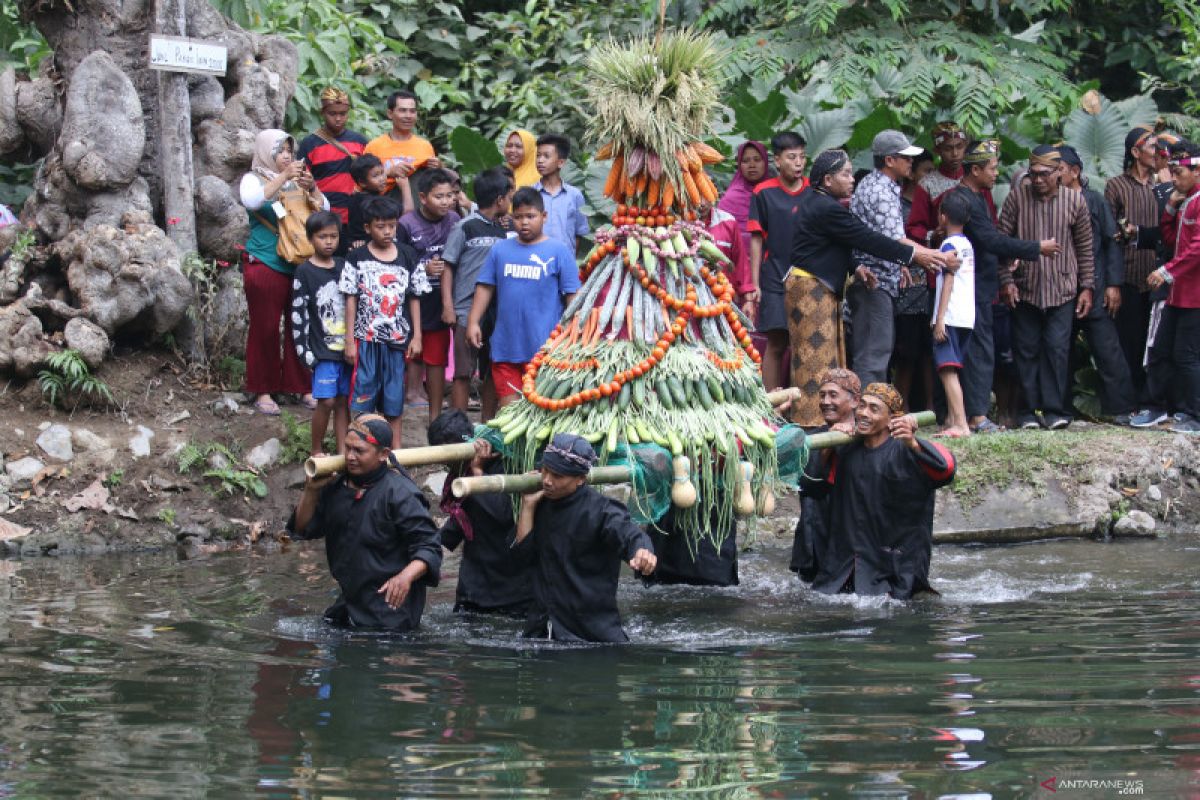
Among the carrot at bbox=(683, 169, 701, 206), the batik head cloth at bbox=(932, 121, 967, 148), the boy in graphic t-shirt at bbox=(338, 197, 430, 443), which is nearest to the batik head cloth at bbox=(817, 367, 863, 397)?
the carrot at bbox=(683, 169, 701, 206)

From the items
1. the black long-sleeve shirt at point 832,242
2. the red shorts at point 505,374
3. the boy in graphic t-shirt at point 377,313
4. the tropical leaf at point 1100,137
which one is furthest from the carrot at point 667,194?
the tropical leaf at point 1100,137

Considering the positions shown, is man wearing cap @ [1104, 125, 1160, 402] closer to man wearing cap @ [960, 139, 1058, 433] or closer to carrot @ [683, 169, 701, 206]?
man wearing cap @ [960, 139, 1058, 433]

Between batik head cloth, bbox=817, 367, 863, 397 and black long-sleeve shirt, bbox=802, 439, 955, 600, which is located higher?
batik head cloth, bbox=817, 367, 863, 397

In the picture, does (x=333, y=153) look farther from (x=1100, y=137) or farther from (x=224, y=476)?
(x=1100, y=137)

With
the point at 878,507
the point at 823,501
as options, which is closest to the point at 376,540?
the point at 823,501

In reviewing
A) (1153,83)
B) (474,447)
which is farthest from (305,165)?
(1153,83)

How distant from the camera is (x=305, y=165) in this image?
10766 mm

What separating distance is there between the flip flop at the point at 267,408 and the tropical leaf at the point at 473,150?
2.51m

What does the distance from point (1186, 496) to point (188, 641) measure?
676cm

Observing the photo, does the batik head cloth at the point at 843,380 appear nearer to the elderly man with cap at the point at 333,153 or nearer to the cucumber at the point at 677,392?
the cucumber at the point at 677,392

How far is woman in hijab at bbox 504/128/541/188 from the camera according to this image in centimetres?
1113

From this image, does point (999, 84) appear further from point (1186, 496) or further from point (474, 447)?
point (474, 447)

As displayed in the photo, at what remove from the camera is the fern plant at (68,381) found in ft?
34.3

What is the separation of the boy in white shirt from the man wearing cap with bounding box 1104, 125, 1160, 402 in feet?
5.41
